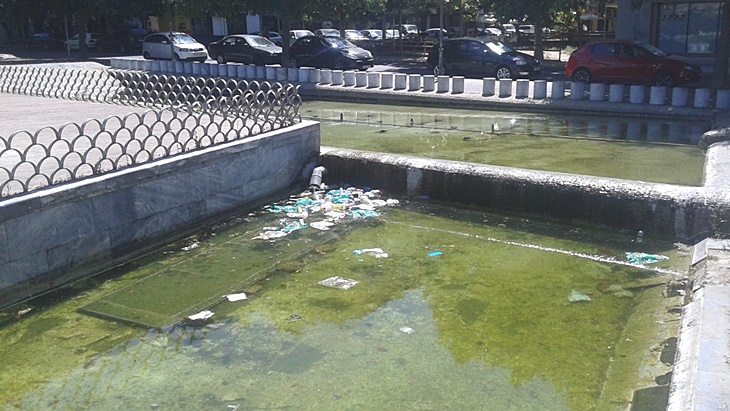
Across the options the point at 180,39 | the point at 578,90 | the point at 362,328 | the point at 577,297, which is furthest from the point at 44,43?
the point at 577,297

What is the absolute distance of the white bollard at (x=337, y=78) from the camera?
19.6 m

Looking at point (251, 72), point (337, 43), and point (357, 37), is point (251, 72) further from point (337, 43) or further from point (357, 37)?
point (357, 37)

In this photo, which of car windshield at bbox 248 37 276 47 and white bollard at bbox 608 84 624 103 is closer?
white bollard at bbox 608 84 624 103

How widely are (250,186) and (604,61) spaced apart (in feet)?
41.6

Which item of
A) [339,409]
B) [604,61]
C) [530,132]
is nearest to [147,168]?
[339,409]

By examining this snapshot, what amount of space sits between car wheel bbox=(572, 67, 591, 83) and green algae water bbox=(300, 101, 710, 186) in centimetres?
410

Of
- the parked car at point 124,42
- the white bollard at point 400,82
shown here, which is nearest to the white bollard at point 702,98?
the white bollard at point 400,82

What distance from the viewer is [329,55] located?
23812 millimetres

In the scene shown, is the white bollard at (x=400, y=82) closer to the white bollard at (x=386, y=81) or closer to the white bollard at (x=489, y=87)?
the white bollard at (x=386, y=81)

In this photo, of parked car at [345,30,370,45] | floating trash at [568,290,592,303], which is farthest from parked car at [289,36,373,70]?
floating trash at [568,290,592,303]

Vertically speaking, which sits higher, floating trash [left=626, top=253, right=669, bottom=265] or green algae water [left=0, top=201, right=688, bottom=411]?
floating trash [left=626, top=253, right=669, bottom=265]

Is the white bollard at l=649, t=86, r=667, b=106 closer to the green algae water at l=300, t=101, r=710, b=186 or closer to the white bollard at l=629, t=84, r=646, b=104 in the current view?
the white bollard at l=629, t=84, r=646, b=104

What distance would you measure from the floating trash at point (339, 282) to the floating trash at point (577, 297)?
6.41 feet

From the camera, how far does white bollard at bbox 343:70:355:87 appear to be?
19.4 metres
